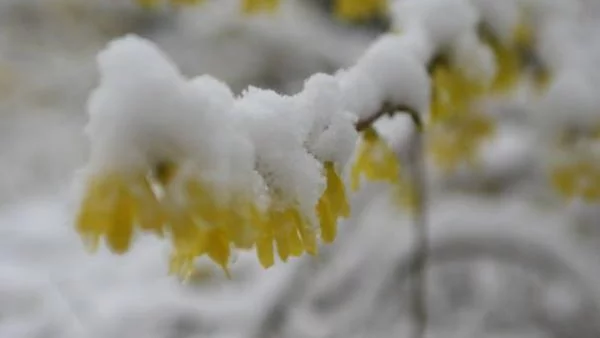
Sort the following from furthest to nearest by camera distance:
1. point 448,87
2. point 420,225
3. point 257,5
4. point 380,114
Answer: point 420,225 → point 257,5 → point 448,87 → point 380,114

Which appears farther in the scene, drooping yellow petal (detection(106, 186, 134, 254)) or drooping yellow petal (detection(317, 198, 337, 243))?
drooping yellow petal (detection(317, 198, 337, 243))

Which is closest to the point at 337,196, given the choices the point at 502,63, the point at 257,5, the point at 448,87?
the point at 448,87

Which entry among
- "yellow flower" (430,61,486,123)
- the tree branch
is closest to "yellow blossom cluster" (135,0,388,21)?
"yellow flower" (430,61,486,123)

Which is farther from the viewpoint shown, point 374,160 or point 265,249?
point 374,160

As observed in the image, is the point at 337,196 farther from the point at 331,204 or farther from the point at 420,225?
the point at 420,225

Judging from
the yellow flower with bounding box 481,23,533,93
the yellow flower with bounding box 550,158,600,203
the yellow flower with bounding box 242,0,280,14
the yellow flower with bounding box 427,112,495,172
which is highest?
the yellow flower with bounding box 242,0,280,14

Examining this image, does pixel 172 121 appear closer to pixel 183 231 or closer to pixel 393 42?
pixel 183 231

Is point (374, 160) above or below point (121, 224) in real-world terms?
above

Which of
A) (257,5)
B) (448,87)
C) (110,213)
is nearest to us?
(110,213)

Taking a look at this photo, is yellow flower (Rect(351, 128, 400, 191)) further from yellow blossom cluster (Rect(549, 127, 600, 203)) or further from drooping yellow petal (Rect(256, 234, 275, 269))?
yellow blossom cluster (Rect(549, 127, 600, 203))

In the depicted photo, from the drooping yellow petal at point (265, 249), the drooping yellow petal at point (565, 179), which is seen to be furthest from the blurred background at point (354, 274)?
the drooping yellow petal at point (265, 249)

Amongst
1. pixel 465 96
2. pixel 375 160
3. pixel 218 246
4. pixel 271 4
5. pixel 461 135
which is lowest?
pixel 218 246

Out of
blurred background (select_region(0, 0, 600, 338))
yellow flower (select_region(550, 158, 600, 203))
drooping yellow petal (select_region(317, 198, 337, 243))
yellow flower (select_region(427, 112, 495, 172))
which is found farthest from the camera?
blurred background (select_region(0, 0, 600, 338))
